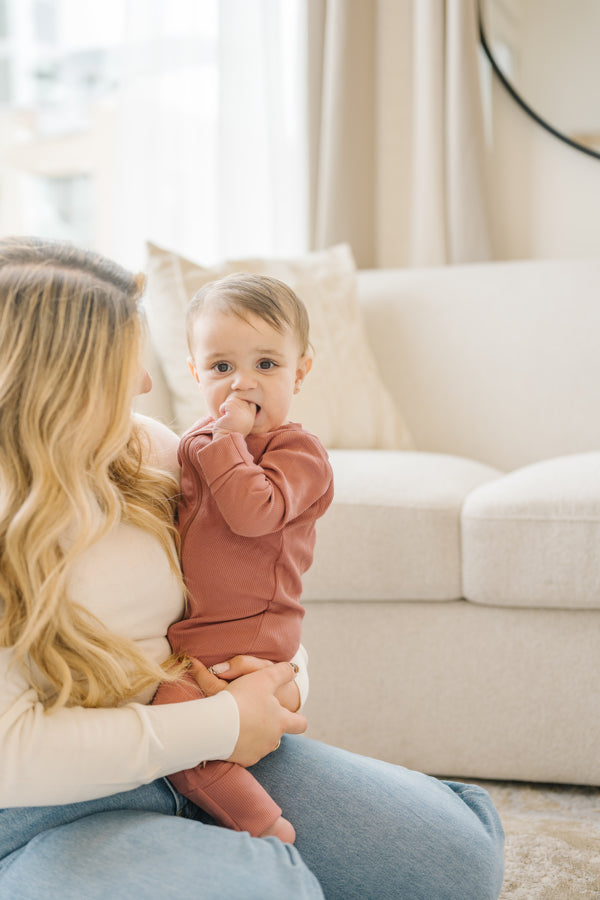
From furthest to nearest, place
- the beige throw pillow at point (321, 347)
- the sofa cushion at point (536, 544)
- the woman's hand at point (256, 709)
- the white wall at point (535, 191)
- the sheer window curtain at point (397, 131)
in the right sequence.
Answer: the white wall at point (535, 191) → the sheer window curtain at point (397, 131) → the beige throw pillow at point (321, 347) → the sofa cushion at point (536, 544) → the woman's hand at point (256, 709)

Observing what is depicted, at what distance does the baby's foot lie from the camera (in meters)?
0.87

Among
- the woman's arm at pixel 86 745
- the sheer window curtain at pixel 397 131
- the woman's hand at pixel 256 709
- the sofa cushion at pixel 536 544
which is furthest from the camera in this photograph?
the sheer window curtain at pixel 397 131

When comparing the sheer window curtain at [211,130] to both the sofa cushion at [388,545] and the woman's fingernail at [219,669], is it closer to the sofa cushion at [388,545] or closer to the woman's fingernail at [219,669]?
the sofa cushion at [388,545]

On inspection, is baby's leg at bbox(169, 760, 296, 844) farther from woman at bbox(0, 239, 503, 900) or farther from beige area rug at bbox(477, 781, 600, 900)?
beige area rug at bbox(477, 781, 600, 900)

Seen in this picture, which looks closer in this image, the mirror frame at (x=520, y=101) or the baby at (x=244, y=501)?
the baby at (x=244, y=501)

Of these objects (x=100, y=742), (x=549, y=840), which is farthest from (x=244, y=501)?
(x=549, y=840)

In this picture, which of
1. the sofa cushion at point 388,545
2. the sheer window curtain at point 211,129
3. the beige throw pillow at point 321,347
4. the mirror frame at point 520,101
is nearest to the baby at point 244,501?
the sofa cushion at point 388,545

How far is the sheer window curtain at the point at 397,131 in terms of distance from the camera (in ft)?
8.23

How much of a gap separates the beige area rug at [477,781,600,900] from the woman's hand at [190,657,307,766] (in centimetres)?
47

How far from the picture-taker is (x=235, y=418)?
3.07 feet

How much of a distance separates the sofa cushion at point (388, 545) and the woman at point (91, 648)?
0.58m

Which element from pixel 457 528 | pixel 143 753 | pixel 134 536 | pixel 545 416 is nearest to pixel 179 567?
pixel 134 536

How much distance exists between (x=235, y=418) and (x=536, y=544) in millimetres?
661

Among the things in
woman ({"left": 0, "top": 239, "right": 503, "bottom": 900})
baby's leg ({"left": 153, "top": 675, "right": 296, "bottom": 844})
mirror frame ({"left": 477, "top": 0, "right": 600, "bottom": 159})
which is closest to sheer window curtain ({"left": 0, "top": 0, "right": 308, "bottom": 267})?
mirror frame ({"left": 477, "top": 0, "right": 600, "bottom": 159})
